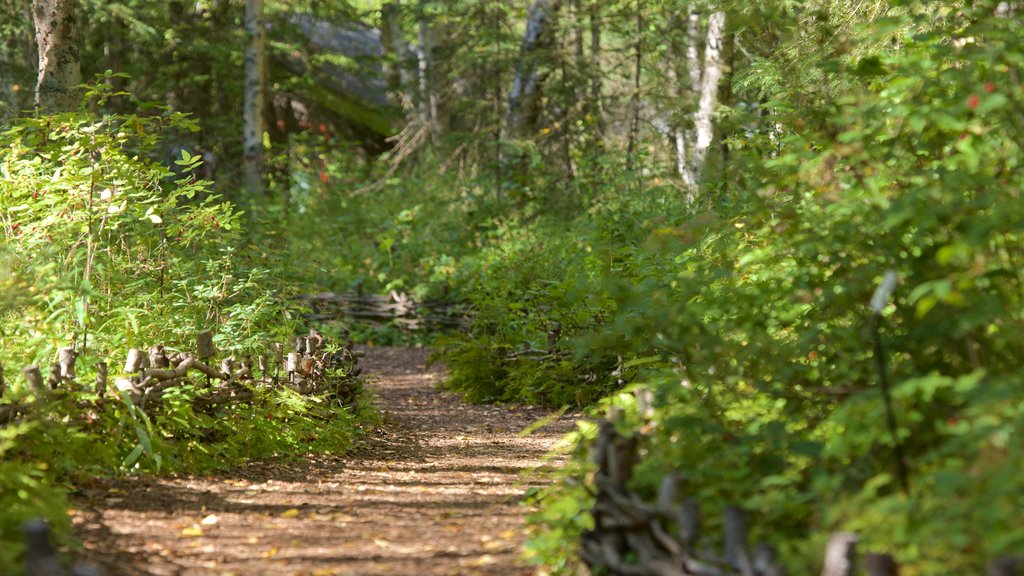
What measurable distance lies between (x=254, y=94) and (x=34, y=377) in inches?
423

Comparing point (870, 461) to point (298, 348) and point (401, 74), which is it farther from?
point (401, 74)

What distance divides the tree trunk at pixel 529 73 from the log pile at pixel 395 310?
300 centimetres

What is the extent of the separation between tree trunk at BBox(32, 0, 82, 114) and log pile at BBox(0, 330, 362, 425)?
2.45 m

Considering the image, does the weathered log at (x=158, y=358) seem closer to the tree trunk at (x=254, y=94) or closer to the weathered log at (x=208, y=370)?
the weathered log at (x=208, y=370)

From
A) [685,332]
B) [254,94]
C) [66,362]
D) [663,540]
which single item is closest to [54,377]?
[66,362]

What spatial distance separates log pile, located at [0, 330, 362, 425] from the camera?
16.5ft

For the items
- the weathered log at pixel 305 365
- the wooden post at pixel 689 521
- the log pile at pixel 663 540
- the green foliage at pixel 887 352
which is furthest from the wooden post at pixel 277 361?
the wooden post at pixel 689 521

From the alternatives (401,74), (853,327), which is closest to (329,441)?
(853,327)

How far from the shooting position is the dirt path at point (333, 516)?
4.02m

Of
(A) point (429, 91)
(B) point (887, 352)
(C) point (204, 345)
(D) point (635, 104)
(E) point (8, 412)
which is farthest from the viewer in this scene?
(A) point (429, 91)

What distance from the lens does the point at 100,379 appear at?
5.27m

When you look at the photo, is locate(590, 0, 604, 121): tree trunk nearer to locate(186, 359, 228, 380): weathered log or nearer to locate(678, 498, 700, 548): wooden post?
locate(186, 359, 228, 380): weathered log

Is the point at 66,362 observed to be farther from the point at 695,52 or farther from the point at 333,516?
the point at 695,52

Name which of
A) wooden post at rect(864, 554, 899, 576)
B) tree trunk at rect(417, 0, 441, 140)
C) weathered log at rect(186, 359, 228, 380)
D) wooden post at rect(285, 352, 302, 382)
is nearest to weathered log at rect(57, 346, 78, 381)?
weathered log at rect(186, 359, 228, 380)
